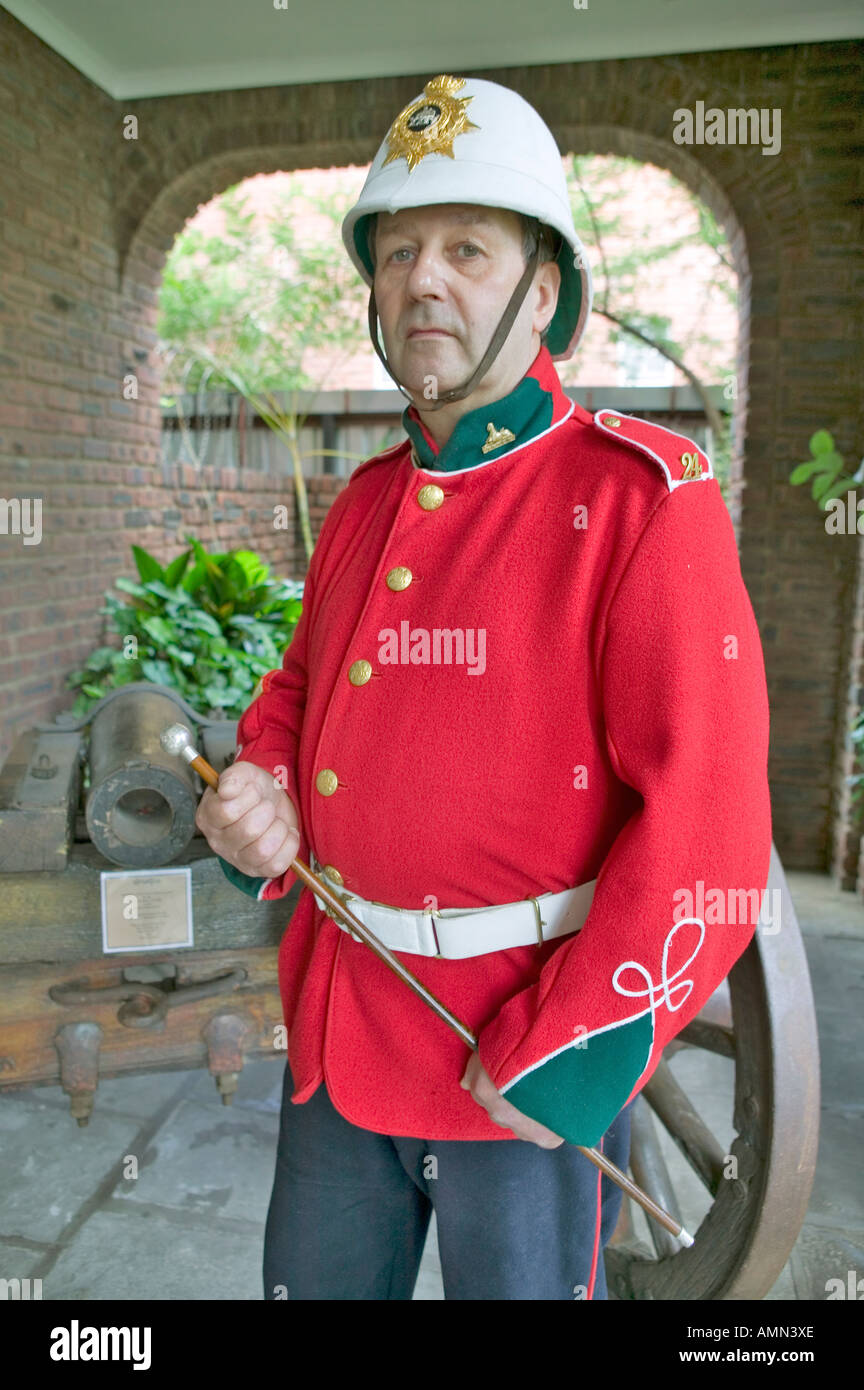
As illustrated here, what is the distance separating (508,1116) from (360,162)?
187 inches

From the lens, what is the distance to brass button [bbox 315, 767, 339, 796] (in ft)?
3.66

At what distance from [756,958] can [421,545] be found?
2.66ft

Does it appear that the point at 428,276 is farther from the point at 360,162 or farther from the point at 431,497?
the point at 360,162

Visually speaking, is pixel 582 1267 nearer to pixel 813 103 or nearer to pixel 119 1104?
pixel 119 1104

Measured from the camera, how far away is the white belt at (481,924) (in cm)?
103

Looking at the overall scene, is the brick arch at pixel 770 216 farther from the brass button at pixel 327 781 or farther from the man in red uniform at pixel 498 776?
the brass button at pixel 327 781

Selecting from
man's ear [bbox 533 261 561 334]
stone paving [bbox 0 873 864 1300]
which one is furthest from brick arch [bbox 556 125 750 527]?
man's ear [bbox 533 261 561 334]

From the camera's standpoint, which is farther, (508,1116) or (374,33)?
(374,33)

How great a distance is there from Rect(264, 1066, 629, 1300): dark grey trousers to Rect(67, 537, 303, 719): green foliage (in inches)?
125

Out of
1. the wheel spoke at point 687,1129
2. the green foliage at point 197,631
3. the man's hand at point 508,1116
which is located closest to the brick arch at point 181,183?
the green foliage at point 197,631

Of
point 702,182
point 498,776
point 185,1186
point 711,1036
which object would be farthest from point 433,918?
point 702,182

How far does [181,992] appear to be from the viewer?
1.56 m

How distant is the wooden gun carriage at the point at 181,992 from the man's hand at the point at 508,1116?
0.59 meters

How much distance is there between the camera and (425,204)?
1.04 m
